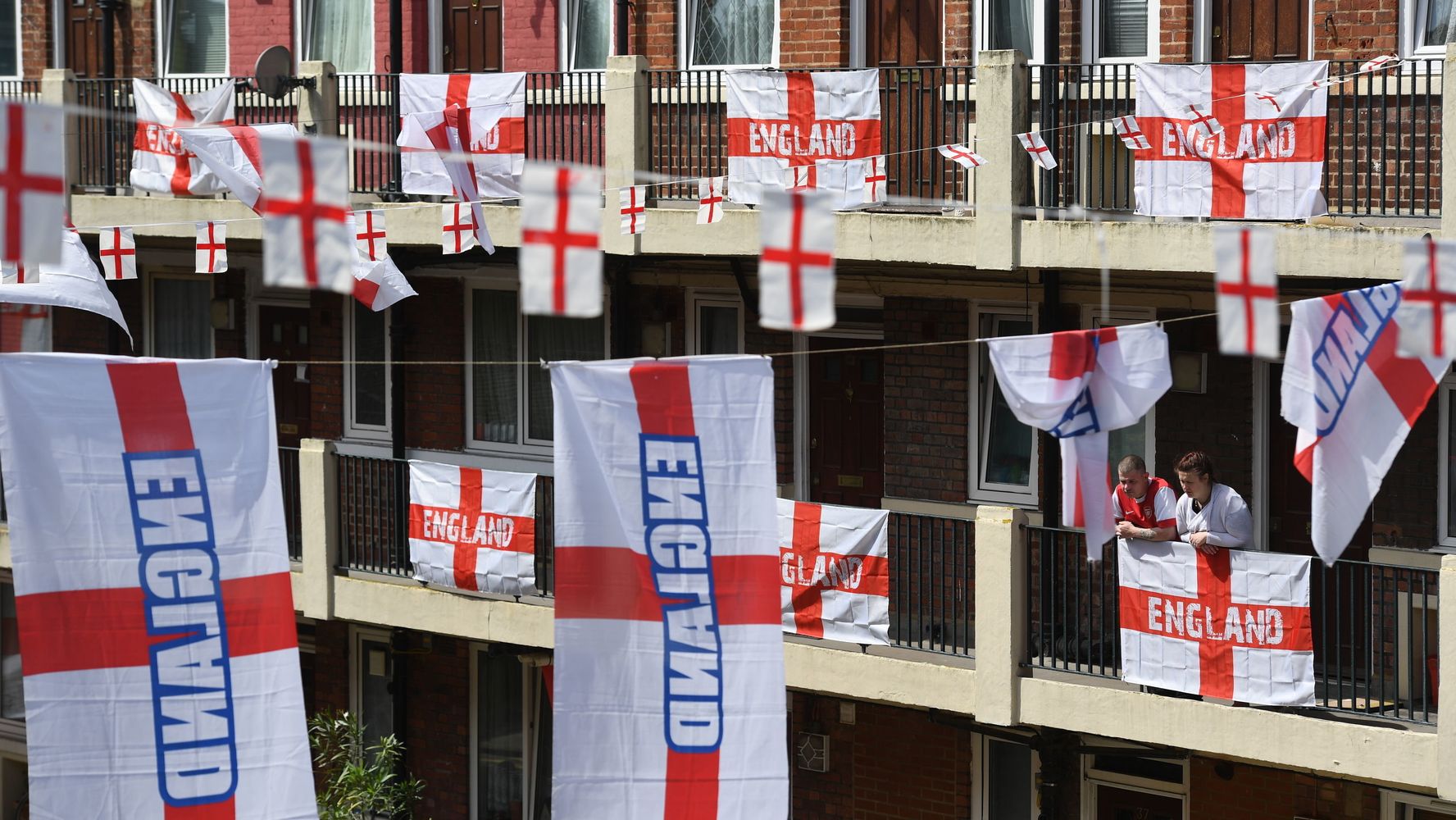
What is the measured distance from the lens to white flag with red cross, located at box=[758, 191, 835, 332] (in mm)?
8969

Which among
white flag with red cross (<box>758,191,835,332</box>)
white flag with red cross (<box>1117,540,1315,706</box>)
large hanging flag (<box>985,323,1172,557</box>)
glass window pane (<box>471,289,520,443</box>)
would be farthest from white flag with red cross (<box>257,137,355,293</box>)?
glass window pane (<box>471,289,520,443</box>)

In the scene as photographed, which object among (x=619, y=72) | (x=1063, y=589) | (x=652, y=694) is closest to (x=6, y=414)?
(x=652, y=694)

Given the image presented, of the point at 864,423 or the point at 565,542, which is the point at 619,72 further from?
the point at 565,542

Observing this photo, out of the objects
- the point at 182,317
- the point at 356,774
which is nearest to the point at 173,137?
the point at 182,317

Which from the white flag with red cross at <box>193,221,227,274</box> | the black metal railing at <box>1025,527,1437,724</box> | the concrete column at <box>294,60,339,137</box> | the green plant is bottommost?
the green plant

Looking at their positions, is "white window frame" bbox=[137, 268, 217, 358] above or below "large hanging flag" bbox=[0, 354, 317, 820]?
above

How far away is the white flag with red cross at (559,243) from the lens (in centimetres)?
875

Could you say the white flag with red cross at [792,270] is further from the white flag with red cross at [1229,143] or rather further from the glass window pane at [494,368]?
the glass window pane at [494,368]

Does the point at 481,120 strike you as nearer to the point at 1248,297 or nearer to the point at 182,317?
the point at 182,317

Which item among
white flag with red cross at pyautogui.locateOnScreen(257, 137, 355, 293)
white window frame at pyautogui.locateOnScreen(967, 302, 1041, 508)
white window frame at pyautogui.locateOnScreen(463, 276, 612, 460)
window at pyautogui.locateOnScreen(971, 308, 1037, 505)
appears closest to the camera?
white flag with red cross at pyautogui.locateOnScreen(257, 137, 355, 293)

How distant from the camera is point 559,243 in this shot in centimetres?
880

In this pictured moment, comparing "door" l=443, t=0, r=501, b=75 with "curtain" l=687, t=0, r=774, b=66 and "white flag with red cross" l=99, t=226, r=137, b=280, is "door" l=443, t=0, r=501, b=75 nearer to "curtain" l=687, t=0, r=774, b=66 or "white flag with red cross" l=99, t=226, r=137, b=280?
"curtain" l=687, t=0, r=774, b=66

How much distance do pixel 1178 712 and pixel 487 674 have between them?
6.73 m

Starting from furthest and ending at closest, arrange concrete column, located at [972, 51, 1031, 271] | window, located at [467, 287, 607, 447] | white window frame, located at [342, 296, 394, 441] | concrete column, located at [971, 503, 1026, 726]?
white window frame, located at [342, 296, 394, 441]
window, located at [467, 287, 607, 447]
concrete column, located at [971, 503, 1026, 726]
concrete column, located at [972, 51, 1031, 271]
